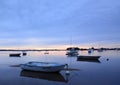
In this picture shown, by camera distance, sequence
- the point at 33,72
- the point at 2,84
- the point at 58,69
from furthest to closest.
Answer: the point at 33,72 → the point at 58,69 → the point at 2,84

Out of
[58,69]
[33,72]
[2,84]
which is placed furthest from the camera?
[33,72]

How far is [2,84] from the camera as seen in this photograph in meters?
22.2

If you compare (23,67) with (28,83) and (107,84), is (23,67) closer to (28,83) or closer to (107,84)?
(28,83)

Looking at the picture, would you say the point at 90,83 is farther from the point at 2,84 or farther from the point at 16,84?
the point at 2,84

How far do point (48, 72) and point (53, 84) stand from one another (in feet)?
25.4

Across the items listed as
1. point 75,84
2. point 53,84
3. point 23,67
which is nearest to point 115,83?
point 75,84

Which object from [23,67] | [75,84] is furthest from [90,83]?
[23,67]

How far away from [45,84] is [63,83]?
2.03 metres

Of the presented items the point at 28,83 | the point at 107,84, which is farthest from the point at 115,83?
the point at 28,83

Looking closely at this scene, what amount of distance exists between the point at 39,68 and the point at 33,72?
5.46ft

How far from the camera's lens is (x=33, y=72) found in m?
32.2

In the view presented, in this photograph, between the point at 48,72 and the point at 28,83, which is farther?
the point at 48,72

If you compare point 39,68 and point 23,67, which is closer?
point 39,68

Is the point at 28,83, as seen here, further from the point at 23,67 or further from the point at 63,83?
the point at 23,67
